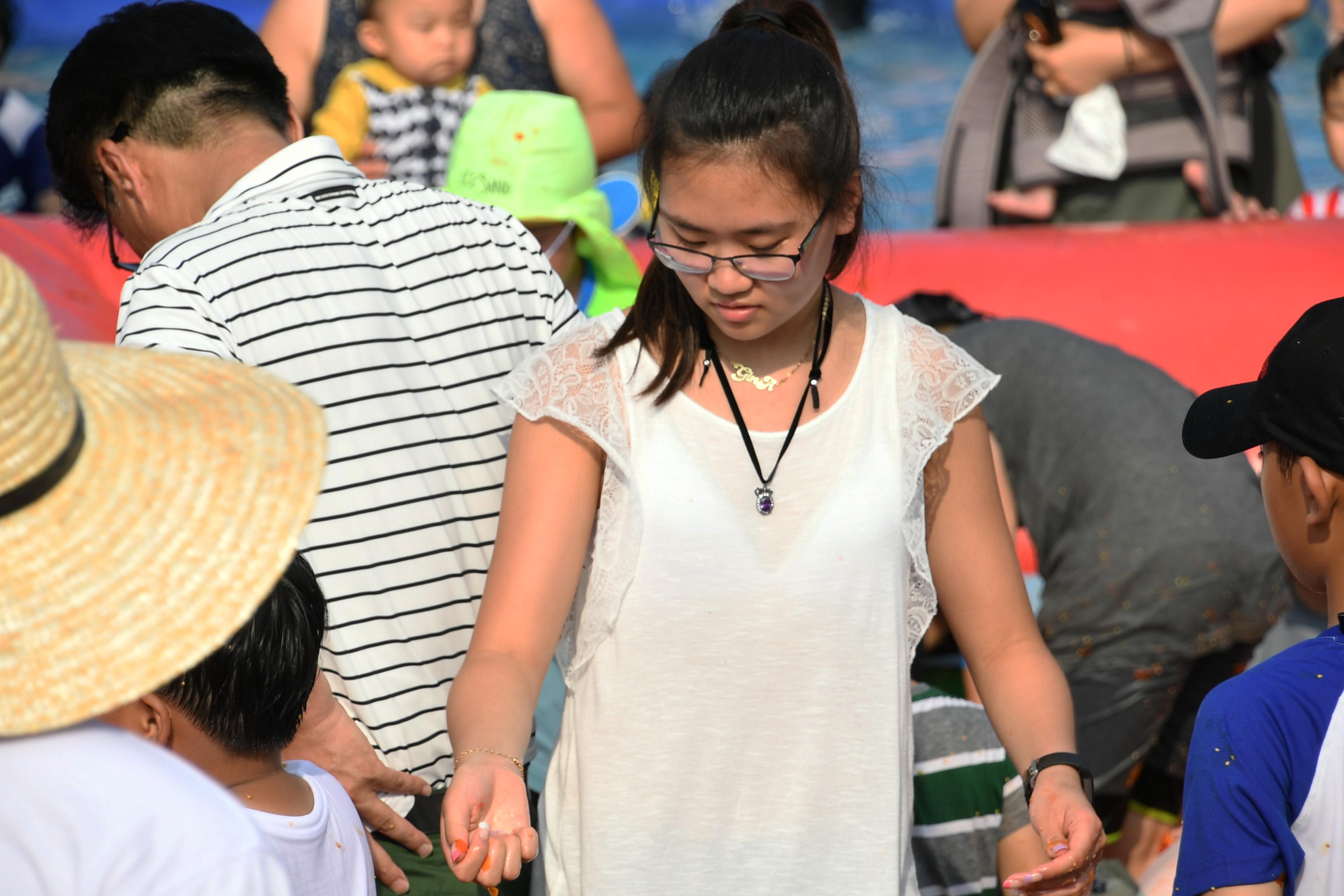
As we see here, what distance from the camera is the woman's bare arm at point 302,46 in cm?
329

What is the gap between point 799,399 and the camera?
154 centimetres

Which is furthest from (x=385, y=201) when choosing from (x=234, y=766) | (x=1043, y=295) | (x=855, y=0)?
(x=855, y=0)

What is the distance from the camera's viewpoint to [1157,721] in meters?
2.60

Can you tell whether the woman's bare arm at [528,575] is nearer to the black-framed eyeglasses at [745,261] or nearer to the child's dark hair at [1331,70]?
the black-framed eyeglasses at [745,261]

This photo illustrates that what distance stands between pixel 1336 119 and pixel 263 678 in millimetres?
3695

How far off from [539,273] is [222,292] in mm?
440

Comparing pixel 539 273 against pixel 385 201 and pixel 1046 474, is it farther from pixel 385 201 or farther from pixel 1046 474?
pixel 1046 474

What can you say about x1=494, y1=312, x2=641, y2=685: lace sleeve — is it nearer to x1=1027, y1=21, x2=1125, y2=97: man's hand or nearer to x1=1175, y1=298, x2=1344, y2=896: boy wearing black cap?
x1=1175, y1=298, x2=1344, y2=896: boy wearing black cap

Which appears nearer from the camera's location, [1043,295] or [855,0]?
[1043,295]

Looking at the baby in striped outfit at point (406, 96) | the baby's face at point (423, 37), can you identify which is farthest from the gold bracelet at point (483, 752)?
the baby's face at point (423, 37)

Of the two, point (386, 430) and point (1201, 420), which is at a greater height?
point (1201, 420)

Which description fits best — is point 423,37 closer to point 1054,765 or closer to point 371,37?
point 371,37

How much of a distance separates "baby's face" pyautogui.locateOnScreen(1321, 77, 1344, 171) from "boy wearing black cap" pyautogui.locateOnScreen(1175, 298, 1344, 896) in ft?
9.74

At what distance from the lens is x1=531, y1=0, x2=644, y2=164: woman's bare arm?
338 centimetres
